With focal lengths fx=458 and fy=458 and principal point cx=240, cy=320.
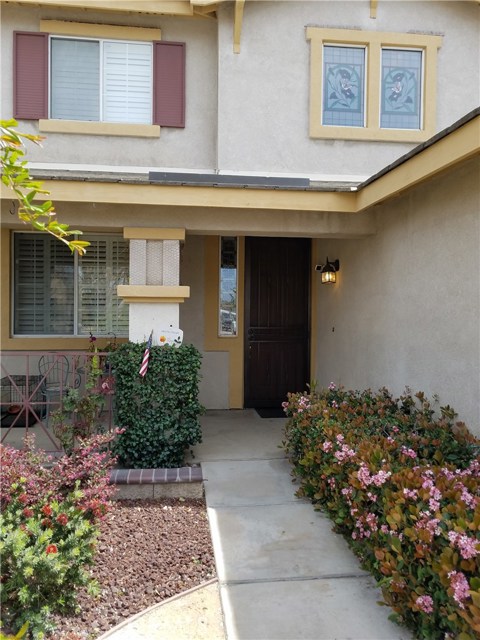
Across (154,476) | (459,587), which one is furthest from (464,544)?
(154,476)

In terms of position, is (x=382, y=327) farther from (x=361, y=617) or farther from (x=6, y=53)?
(x=6, y=53)

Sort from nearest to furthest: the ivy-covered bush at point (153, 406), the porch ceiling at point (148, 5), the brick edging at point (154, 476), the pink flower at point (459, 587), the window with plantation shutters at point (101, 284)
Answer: the pink flower at point (459, 587) < the brick edging at point (154, 476) < the ivy-covered bush at point (153, 406) < the porch ceiling at point (148, 5) < the window with plantation shutters at point (101, 284)

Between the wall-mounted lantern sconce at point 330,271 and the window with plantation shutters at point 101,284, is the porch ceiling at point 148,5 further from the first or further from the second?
the wall-mounted lantern sconce at point 330,271

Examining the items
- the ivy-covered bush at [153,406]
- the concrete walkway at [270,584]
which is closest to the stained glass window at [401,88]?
the ivy-covered bush at [153,406]

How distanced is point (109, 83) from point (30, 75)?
1.03 meters

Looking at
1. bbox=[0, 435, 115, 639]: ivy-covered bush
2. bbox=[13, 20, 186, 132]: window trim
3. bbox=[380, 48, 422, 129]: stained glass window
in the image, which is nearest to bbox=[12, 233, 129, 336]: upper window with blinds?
bbox=[13, 20, 186, 132]: window trim

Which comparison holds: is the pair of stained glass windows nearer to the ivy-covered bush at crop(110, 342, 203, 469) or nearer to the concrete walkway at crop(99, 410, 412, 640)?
the ivy-covered bush at crop(110, 342, 203, 469)

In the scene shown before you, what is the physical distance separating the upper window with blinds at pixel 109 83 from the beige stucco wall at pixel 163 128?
0.53ft

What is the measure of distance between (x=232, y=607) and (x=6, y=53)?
713 centimetres

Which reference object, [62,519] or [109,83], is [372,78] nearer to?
[109,83]

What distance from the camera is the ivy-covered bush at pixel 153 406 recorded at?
183 inches

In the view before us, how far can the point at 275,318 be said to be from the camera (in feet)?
25.2

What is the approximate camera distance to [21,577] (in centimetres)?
254

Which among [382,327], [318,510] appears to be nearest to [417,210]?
[382,327]
